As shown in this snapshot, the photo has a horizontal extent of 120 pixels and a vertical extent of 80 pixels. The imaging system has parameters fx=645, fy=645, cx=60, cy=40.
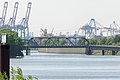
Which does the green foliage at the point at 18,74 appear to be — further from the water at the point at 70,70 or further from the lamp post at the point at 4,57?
the water at the point at 70,70

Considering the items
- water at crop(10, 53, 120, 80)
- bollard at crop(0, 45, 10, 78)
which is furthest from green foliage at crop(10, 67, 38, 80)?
water at crop(10, 53, 120, 80)

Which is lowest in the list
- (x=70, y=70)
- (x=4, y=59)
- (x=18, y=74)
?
(x=70, y=70)

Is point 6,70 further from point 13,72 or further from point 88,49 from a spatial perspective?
point 88,49

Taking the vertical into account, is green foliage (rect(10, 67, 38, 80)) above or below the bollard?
below

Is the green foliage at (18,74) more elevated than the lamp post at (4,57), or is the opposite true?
the lamp post at (4,57)

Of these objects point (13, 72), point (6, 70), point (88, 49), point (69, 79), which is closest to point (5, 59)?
point (6, 70)

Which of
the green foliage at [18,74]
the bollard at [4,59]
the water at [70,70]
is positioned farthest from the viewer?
the water at [70,70]

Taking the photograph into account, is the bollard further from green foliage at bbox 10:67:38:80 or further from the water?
the water

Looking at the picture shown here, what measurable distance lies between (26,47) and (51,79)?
102m

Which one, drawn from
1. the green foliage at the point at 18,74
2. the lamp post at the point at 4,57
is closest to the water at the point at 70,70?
the lamp post at the point at 4,57

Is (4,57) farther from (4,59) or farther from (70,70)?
(70,70)

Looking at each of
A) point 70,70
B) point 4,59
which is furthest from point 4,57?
point 70,70

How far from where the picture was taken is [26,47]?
15562 cm

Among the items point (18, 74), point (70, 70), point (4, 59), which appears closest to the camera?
point (18, 74)
